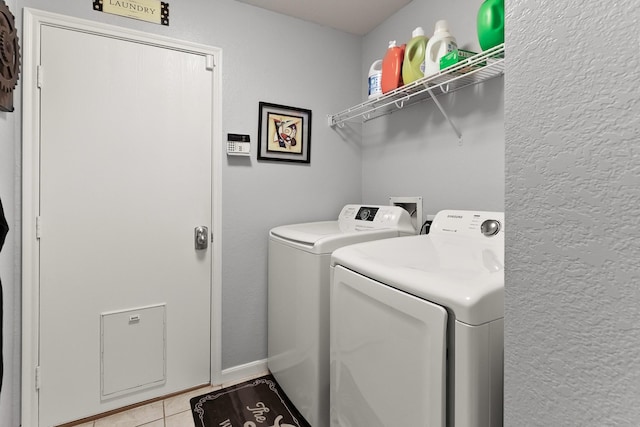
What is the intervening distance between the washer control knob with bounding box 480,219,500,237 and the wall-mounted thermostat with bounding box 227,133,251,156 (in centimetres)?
140

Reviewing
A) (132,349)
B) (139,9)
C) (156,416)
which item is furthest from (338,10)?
(156,416)

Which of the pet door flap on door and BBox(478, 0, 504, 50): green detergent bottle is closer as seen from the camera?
BBox(478, 0, 504, 50): green detergent bottle

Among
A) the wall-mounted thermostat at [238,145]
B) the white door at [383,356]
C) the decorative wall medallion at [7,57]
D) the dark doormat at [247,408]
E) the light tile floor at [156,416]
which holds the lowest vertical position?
the light tile floor at [156,416]

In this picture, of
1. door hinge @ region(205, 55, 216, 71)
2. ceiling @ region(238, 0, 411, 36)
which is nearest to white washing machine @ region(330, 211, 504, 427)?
door hinge @ region(205, 55, 216, 71)

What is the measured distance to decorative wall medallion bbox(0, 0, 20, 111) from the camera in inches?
48.2

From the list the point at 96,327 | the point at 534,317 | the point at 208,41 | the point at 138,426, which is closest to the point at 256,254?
the point at 96,327

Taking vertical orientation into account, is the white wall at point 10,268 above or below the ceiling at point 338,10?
below

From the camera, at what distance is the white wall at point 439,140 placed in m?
1.53

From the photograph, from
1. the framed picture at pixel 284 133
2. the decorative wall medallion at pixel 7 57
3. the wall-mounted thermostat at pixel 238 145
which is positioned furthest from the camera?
the framed picture at pixel 284 133

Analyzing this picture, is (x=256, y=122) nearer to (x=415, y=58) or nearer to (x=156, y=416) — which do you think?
(x=415, y=58)

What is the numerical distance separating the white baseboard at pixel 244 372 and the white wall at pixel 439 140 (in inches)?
55.9

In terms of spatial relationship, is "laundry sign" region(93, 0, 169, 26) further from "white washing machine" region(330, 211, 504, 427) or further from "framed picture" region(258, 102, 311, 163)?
"white washing machine" region(330, 211, 504, 427)

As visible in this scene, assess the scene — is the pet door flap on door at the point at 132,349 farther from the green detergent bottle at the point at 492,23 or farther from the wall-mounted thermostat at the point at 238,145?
the green detergent bottle at the point at 492,23

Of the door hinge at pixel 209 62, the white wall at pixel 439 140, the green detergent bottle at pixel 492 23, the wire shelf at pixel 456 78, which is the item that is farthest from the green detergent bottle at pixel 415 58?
the door hinge at pixel 209 62
